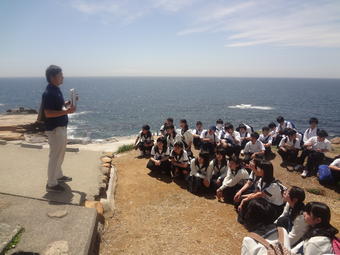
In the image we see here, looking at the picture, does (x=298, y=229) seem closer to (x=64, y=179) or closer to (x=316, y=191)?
(x=316, y=191)

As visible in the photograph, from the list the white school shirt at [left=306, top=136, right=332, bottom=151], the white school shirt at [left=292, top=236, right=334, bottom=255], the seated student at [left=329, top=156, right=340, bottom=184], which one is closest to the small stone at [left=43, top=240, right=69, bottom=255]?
the white school shirt at [left=292, top=236, right=334, bottom=255]

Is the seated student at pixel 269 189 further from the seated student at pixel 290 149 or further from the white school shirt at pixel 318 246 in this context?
the seated student at pixel 290 149

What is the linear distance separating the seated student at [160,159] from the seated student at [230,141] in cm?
305

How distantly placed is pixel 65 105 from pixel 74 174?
229cm

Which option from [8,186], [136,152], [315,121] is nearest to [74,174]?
[8,186]

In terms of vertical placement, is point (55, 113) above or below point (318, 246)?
above

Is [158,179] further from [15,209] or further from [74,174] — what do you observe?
[15,209]

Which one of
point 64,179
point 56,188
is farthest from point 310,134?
point 56,188

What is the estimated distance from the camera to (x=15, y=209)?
4.62 meters

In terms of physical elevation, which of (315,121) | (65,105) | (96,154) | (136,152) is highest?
(65,105)

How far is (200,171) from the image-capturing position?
745cm

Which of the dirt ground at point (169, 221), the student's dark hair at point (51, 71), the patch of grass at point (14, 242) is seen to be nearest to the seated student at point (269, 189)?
the dirt ground at point (169, 221)

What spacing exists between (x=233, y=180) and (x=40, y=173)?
16.4 ft

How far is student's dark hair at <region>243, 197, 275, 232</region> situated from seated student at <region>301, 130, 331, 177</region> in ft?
14.6
